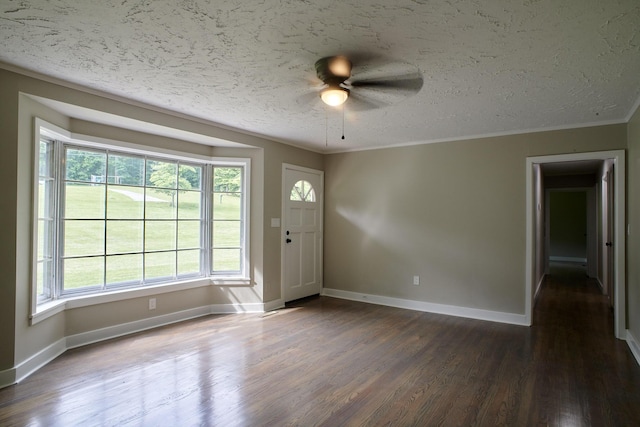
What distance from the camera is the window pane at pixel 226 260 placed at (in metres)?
4.80

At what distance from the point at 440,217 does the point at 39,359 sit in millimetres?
4635

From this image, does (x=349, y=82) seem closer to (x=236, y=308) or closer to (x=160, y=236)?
(x=160, y=236)

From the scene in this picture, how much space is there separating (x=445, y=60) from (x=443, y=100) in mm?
863

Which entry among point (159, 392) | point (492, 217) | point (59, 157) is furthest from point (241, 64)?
point (492, 217)

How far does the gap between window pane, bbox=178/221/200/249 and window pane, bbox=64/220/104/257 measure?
0.92m

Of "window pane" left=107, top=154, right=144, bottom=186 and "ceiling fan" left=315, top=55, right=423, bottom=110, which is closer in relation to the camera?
"ceiling fan" left=315, top=55, right=423, bottom=110

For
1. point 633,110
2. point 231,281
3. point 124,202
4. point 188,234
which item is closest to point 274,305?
point 231,281

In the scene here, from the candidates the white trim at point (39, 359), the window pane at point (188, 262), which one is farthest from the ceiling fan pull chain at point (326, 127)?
the white trim at point (39, 359)

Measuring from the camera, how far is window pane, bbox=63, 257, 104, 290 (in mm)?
3525

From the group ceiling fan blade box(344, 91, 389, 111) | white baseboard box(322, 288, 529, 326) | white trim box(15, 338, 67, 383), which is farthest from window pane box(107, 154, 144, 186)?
white baseboard box(322, 288, 529, 326)

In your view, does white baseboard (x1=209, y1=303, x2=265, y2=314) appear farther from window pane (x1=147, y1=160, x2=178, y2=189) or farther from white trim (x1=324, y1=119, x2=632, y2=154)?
white trim (x1=324, y1=119, x2=632, y2=154)

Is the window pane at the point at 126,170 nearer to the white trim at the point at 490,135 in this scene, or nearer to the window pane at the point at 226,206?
the window pane at the point at 226,206

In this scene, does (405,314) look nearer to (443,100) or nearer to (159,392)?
(443,100)

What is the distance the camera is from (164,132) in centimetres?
395
